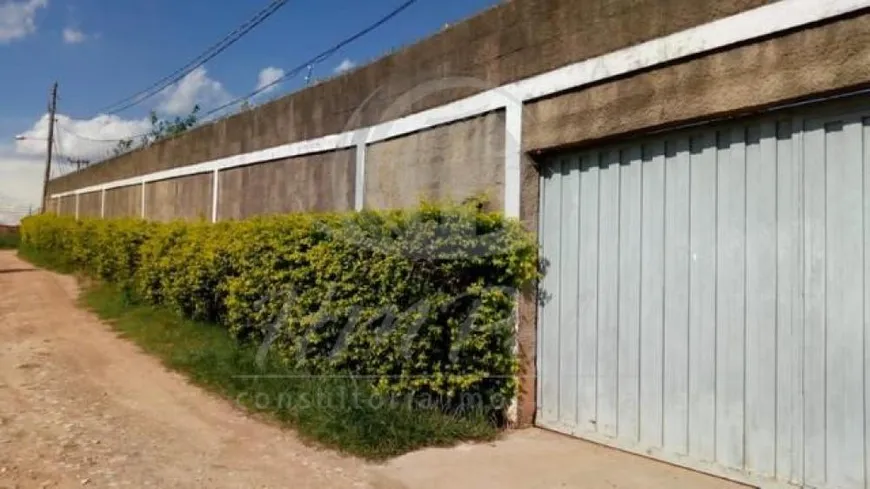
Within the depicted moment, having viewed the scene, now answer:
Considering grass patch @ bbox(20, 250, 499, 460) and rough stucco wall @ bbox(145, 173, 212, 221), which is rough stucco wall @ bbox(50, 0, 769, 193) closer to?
rough stucco wall @ bbox(145, 173, 212, 221)

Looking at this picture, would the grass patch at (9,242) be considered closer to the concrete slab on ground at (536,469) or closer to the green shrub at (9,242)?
the green shrub at (9,242)

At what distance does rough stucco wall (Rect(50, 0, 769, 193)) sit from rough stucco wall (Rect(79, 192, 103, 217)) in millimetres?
13620

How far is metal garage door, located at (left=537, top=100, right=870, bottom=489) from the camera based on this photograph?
3691 millimetres

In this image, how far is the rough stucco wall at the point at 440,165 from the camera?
576 centimetres

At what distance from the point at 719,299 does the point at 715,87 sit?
1.28 meters

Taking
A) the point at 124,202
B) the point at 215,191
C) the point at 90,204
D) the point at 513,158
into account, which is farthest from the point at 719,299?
the point at 90,204

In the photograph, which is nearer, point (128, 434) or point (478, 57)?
point (128, 434)

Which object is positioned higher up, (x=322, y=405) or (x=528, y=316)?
(x=528, y=316)

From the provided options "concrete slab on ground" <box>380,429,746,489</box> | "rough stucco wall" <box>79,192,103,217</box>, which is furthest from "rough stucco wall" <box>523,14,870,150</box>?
"rough stucco wall" <box>79,192,103,217</box>

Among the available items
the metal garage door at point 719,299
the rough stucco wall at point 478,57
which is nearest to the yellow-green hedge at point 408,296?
the metal garage door at point 719,299

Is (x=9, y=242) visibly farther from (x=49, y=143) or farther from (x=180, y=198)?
(x=180, y=198)

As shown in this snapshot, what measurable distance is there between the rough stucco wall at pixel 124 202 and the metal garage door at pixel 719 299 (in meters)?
13.9

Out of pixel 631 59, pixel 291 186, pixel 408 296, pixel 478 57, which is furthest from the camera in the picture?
pixel 291 186

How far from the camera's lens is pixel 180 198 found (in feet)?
44.4
